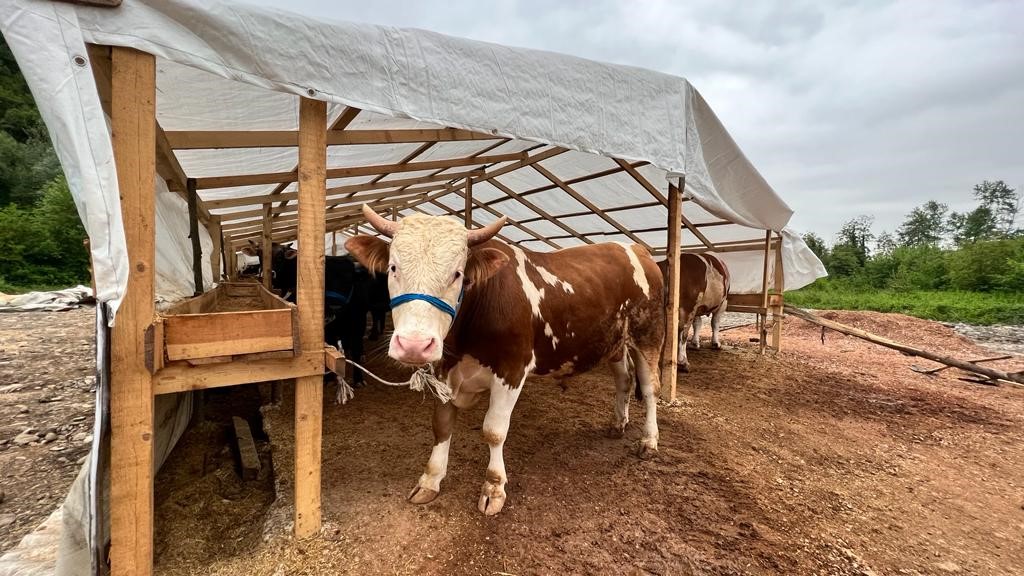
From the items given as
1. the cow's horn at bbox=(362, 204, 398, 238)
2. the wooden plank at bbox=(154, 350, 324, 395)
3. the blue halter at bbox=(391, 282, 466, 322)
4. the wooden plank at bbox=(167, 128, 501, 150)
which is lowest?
the wooden plank at bbox=(154, 350, 324, 395)

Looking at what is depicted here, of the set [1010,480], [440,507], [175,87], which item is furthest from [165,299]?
[1010,480]

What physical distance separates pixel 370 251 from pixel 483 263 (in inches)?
28.8

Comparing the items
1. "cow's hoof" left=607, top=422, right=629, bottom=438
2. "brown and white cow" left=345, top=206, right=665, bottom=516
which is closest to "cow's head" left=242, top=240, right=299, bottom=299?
"brown and white cow" left=345, top=206, right=665, bottom=516

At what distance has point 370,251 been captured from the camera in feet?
8.64

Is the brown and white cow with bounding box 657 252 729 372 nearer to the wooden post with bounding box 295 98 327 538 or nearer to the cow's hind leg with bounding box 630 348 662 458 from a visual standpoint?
the cow's hind leg with bounding box 630 348 662 458

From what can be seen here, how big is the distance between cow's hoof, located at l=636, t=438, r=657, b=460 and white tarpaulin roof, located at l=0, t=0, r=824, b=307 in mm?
2195

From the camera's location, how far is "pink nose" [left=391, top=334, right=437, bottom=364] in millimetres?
1952

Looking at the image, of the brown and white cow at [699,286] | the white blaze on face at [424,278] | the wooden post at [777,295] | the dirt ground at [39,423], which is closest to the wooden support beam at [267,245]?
the dirt ground at [39,423]

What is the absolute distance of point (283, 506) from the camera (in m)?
2.61

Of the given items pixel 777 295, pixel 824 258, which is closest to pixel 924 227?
pixel 824 258

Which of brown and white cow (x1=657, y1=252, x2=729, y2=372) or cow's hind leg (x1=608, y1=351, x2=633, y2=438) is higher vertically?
brown and white cow (x1=657, y1=252, x2=729, y2=372)

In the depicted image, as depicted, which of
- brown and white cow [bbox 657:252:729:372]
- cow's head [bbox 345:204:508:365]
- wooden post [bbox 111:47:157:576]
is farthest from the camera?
brown and white cow [bbox 657:252:729:372]

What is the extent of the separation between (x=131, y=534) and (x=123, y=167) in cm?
158

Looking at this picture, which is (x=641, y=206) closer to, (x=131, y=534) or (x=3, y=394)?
(x=131, y=534)
